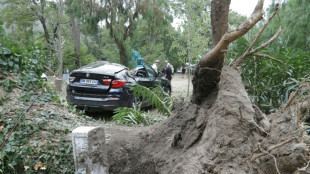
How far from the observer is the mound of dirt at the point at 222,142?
1308mm

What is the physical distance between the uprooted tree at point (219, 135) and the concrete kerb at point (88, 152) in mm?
153

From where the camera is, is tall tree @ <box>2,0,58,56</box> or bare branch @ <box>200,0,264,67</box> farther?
tall tree @ <box>2,0,58,56</box>

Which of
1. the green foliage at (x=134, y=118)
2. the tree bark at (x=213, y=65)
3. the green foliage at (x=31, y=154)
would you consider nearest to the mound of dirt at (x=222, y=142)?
the tree bark at (x=213, y=65)

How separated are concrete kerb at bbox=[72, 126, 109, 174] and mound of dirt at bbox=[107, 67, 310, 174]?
14cm

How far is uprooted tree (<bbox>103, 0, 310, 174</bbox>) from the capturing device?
133cm

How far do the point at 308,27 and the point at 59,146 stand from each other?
8.80 metres

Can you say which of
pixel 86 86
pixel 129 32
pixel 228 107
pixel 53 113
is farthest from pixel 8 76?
pixel 129 32

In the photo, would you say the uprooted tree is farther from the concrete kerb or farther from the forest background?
the forest background

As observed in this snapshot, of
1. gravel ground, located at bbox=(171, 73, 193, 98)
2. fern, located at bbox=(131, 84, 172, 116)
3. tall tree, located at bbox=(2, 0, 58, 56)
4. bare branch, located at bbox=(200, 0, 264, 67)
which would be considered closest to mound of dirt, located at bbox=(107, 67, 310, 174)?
bare branch, located at bbox=(200, 0, 264, 67)

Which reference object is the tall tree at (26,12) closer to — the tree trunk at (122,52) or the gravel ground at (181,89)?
the tree trunk at (122,52)

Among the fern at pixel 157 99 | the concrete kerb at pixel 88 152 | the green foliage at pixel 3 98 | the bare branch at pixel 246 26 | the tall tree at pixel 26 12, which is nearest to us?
the bare branch at pixel 246 26

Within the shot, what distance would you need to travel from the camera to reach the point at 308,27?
793 cm

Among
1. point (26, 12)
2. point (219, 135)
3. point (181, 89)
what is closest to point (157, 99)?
point (219, 135)

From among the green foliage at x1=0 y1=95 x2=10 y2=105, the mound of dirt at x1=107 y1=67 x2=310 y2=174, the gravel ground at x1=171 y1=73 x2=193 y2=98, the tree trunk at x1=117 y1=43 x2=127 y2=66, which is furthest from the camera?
the tree trunk at x1=117 y1=43 x2=127 y2=66
